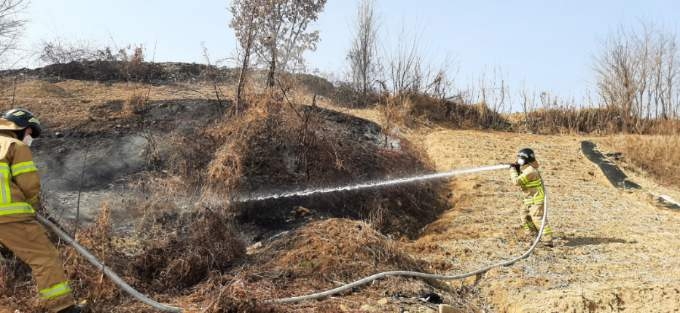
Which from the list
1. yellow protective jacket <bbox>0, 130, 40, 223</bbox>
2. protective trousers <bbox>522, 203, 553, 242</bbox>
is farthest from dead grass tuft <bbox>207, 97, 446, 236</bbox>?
yellow protective jacket <bbox>0, 130, 40, 223</bbox>

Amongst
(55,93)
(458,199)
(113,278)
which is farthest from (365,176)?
(55,93)

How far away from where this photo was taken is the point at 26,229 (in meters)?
4.55

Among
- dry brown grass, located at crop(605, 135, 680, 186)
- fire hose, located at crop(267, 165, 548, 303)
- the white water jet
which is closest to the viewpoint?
fire hose, located at crop(267, 165, 548, 303)

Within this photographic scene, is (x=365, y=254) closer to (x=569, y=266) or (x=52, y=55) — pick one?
(x=569, y=266)

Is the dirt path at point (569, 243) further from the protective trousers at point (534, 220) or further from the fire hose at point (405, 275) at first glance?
the protective trousers at point (534, 220)

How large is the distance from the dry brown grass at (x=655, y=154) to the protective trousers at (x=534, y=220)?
713 centimetres

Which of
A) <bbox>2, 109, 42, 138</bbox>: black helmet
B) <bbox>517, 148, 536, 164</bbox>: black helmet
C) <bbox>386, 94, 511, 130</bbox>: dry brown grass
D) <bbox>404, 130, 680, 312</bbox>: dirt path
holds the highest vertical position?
<bbox>386, 94, 511, 130</bbox>: dry brown grass

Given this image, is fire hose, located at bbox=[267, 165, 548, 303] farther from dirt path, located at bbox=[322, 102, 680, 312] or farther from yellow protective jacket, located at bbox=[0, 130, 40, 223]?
yellow protective jacket, located at bbox=[0, 130, 40, 223]

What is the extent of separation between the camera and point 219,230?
20.3ft

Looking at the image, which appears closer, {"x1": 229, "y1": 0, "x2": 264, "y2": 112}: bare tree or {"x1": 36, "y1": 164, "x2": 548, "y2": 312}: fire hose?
{"x1": 36, "y1": 164, "x2": 548, "y2": 312}: fire hose

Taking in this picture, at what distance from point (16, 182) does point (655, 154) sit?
46.2 feet

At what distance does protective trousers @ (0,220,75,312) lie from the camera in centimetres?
446

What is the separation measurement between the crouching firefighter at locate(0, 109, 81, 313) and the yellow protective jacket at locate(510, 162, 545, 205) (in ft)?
18.4

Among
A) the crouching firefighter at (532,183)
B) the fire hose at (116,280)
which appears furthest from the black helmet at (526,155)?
the fire hose at (116,280)
